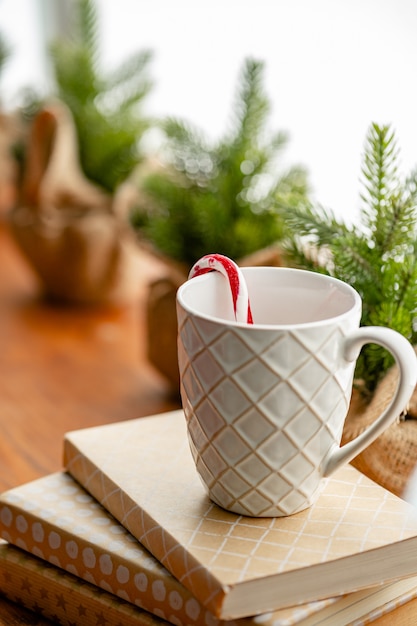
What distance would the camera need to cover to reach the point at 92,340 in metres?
0.98

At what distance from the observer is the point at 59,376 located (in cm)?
88

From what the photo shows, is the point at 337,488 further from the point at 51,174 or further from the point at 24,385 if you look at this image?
the point at 51,174

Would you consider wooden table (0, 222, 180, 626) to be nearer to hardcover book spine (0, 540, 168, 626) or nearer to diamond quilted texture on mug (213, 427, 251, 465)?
hardcover book spine (0, 540, 168, 626)

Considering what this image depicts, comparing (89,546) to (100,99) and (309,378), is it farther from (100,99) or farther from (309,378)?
(100,99)

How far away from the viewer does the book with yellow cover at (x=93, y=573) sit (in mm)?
399

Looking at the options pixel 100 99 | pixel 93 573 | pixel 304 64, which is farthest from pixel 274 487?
pixel 100 99

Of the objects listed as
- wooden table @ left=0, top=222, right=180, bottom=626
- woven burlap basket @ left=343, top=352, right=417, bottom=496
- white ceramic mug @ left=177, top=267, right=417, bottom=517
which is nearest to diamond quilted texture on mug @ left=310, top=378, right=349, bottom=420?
white ceramic mug @ left=177, top=267, right=417, bottom=517

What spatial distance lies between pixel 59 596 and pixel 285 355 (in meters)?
0.21

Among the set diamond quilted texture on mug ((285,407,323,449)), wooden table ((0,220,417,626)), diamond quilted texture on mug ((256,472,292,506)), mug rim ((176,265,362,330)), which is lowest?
wooden table ((0,220,417,626))

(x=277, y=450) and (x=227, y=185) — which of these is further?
(x=227, y=185)

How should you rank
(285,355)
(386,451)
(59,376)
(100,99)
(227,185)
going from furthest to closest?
(100,99) < (59,376) < (227,185) < (386,451) < (285,355)

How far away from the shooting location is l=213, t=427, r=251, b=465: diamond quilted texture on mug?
395 mm

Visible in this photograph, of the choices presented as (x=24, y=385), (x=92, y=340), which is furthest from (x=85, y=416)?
(x=92, y=340)

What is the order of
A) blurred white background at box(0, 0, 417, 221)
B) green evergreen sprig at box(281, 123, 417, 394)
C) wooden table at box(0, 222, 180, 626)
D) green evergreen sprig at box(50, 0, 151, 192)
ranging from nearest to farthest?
green evergreen sprig at box(281, 123, 417, 394) → wooden table at box(0, 222, 180, 626) → blurred white background at box(0, 0, 417, 221) → green evergreen sprig at box(50, 0, 151, 192)
